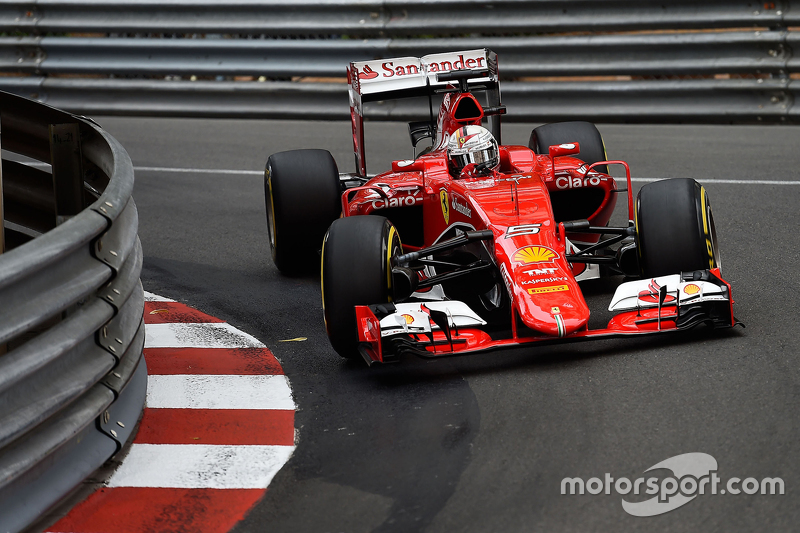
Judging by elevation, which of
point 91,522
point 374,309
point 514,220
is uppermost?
point 514,220

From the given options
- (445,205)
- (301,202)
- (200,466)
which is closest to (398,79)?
(301,202)

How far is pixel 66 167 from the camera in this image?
4523mm

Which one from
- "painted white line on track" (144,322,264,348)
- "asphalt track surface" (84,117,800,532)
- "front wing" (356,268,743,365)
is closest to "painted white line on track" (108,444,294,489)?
"asphalt track surface" (84,117,800,532)

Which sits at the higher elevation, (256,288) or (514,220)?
(514,220)

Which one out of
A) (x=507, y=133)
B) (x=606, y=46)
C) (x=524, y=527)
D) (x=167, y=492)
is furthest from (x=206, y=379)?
(x=606, y=46)

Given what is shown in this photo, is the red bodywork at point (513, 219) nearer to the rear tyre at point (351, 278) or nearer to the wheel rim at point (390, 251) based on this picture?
the rear tyre at point (351, 278)

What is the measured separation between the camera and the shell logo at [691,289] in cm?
495

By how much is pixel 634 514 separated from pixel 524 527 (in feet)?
1.26

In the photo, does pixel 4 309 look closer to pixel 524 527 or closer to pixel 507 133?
pixel 524 527

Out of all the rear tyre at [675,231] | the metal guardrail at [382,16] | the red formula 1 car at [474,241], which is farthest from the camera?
the metal guardrail at [382,16]

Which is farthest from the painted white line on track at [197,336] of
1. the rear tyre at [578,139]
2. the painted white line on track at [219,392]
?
the rear tyre at [578,139]

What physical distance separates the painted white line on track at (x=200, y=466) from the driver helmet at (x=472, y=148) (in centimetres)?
255

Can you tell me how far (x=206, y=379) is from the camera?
501 cm

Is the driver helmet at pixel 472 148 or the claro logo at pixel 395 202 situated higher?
the driver helmet at pixel 472 148
